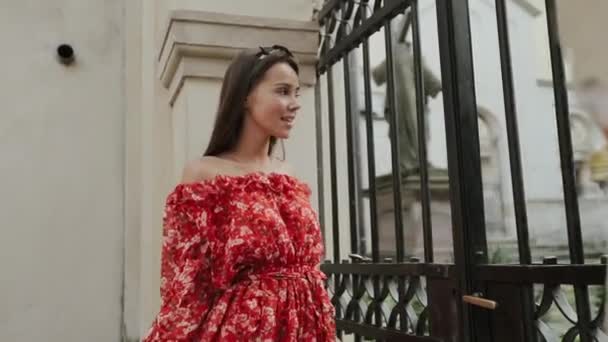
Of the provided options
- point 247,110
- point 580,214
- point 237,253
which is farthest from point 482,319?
point 247,110

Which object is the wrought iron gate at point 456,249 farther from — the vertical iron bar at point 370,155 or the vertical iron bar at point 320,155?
the vertical iron bar at point 320,155

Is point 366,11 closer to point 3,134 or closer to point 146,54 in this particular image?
point 146,54

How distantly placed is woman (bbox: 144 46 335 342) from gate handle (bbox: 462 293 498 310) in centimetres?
33

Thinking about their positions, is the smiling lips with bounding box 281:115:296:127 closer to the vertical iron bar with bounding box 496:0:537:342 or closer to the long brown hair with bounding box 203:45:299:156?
the long brown hair with bounding box 203:45:299:156

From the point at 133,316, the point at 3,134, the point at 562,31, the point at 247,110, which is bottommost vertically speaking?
the point at 133,316

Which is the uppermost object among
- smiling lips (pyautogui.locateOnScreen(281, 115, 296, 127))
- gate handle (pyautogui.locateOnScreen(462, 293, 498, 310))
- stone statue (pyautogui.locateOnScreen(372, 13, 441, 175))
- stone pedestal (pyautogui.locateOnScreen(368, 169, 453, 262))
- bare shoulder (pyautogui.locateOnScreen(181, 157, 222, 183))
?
stone statue (pyautogui.locateOnScreen(372, 13, 441, 175))

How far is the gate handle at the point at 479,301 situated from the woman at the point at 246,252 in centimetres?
33

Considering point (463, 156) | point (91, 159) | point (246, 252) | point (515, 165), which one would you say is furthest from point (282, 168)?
point (91, 159)

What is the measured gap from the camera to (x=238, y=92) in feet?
5.57

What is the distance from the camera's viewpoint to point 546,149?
59.2 inches

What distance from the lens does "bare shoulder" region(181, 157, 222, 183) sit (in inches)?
63.3

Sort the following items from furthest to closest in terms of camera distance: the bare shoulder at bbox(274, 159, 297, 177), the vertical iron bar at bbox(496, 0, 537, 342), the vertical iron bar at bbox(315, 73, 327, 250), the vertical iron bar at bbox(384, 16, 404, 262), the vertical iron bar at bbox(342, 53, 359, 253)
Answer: the vertical iron bar at bbox(315, 73, 327, 250)
the vertical iron bar at bbox(342, 53, 359, 253)
the vertical iron bar at bbox(384, 16, 404, 262)
the bare shoulder at bbox(274, 159, 297, 177)
the vertical iron bar at bbox(496, 0, 537, 342)

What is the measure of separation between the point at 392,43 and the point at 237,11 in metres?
0.72

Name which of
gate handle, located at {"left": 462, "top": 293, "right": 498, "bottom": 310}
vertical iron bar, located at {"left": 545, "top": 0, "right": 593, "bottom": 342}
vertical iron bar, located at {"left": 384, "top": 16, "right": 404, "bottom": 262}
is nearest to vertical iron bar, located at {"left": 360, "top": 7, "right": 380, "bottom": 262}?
vertical iron bar, located at {"left": 384, "top": 16, "right": 404, "bottom": 262}
